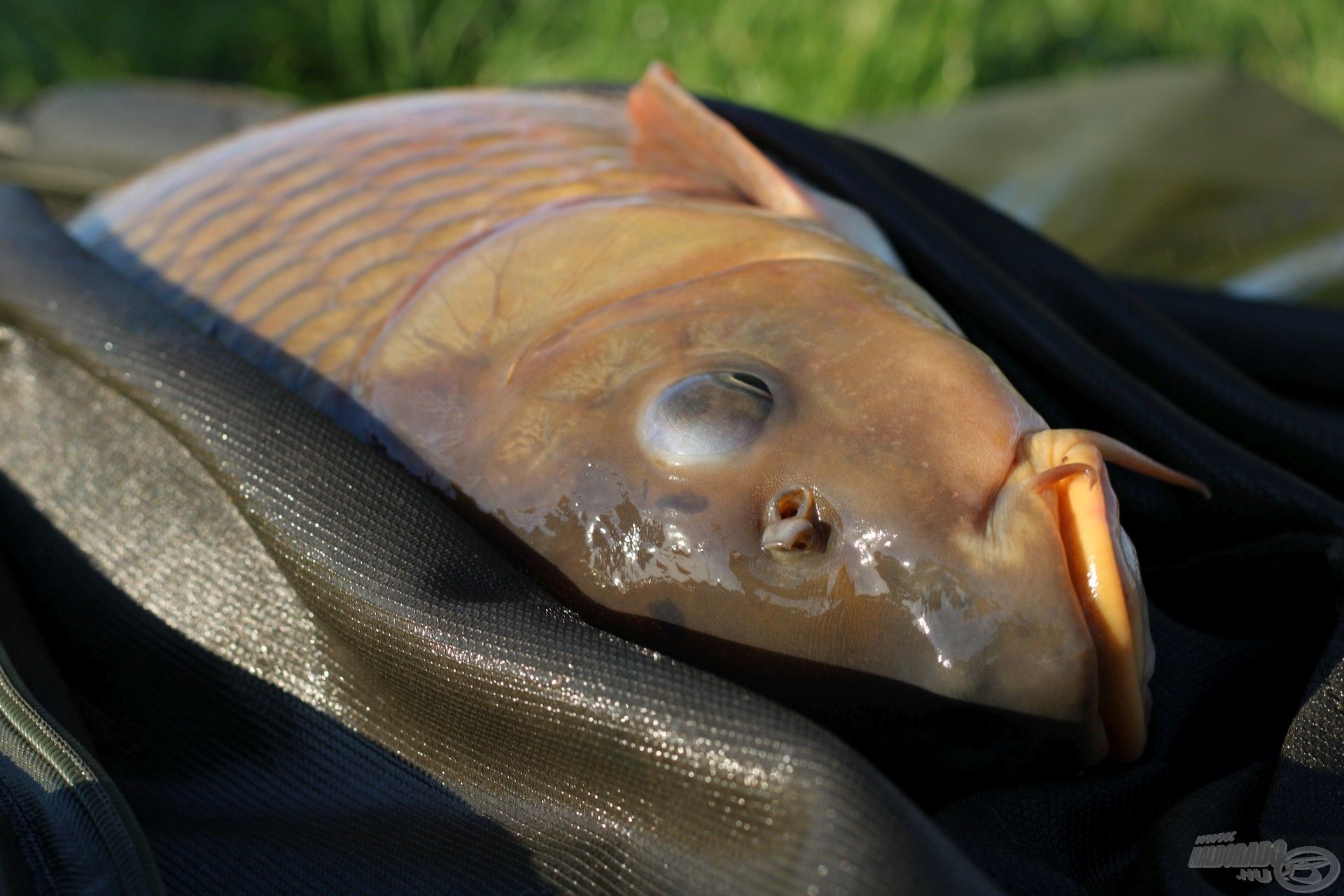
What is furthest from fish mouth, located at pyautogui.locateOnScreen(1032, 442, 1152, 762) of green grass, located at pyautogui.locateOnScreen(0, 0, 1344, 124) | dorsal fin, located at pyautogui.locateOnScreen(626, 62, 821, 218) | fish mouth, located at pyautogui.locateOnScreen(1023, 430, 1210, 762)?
green grass, located at pyautogui.locateOnScreen(0, 0, 1344, 124)

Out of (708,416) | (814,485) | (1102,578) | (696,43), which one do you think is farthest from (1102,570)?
(696,43)

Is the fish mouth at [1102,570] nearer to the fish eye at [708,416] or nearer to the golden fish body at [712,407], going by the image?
the golden fish body at [712,407]

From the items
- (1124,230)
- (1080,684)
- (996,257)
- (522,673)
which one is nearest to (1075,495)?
(1080,684)

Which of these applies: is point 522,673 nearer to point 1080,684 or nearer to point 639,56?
point 1080,684

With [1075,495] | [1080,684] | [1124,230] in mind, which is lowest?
[1124,230]

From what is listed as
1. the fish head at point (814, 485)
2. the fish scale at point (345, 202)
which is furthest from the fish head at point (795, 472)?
the fish scale at point (345, 202)

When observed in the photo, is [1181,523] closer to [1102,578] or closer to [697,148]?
[1102,578]
